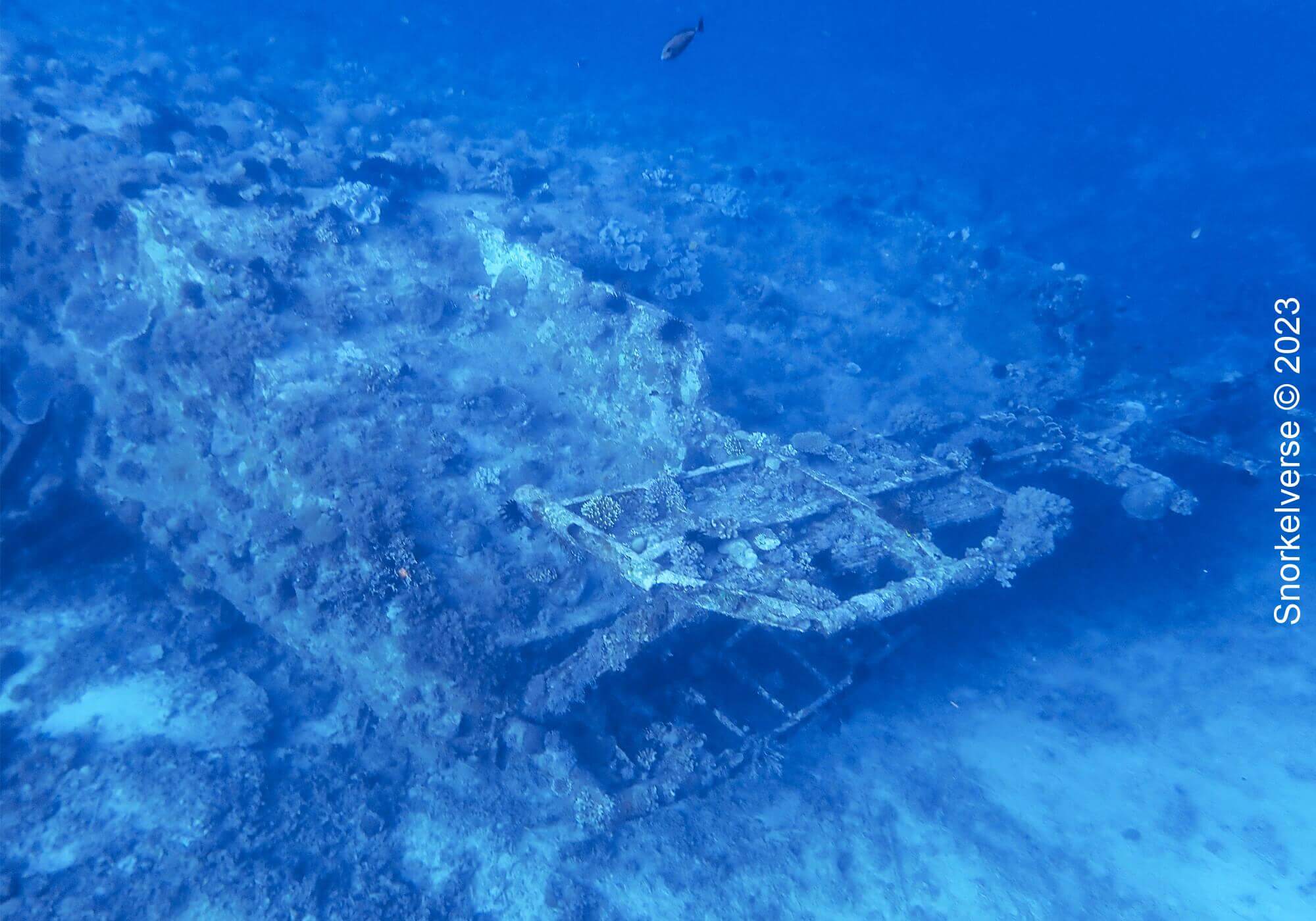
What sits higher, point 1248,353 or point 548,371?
point 1248,353

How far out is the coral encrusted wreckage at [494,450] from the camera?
24.9 feet

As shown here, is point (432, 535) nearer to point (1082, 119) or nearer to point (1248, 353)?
point (1248, 353)

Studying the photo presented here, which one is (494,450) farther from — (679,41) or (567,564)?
(679,41)

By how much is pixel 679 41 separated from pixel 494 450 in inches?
261

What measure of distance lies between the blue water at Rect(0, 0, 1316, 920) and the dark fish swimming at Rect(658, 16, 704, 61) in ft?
12.1

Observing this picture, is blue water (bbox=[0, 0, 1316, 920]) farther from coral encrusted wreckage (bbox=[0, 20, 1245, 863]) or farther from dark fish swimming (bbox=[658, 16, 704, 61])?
dark fish swimming (bbox=[658, 16, 704, 61])

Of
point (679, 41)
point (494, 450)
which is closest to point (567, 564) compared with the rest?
point (494, 450)

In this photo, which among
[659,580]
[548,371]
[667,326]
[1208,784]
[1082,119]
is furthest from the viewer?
[1082,119]

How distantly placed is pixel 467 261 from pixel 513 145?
1063cm

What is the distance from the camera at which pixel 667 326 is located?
1064cm

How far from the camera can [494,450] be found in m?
10.6

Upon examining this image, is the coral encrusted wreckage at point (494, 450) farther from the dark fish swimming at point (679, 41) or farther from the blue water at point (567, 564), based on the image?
the dark fish swimming at point (679, 41)

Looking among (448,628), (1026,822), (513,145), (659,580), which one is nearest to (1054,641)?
(1026,822)

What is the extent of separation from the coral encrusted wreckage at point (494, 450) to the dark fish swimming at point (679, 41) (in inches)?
145
